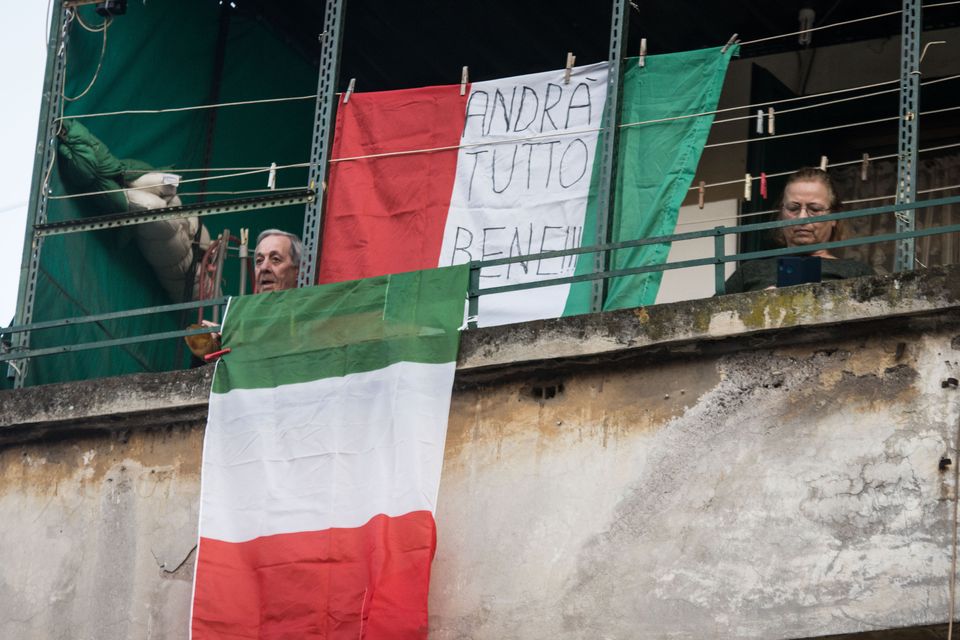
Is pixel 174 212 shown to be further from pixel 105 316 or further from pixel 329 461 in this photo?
pixel 329 461

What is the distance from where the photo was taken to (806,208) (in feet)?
33.2

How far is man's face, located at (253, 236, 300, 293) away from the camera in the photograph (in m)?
11.3

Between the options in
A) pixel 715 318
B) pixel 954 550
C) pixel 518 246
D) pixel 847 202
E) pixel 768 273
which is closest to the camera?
pixel 954 550

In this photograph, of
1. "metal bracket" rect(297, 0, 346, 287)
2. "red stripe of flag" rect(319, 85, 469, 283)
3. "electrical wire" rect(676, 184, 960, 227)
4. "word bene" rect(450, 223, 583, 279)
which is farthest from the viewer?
"electrical wire" rect(676, 184, 960, 227)

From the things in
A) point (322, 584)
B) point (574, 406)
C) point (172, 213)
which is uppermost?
point (172, 213)

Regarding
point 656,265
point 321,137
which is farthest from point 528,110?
point 656,265

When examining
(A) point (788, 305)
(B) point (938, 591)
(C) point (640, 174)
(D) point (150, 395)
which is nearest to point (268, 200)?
(D) point (150, 395)

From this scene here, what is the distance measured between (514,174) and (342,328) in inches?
57.7

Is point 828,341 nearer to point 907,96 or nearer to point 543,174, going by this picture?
point 907,96

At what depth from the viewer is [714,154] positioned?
520 inches

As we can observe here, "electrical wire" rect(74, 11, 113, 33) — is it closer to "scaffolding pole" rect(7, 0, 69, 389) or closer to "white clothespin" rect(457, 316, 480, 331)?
"scaffolding pole" rect(7, 0, 69, 389)

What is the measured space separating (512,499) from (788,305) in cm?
168

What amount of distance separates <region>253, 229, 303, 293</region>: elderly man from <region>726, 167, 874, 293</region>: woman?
2806mm

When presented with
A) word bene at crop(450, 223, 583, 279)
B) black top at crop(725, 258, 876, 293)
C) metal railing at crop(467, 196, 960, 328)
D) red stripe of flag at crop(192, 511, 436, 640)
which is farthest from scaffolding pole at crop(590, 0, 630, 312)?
red stripe of flag at crop(192, 511, 436, 640)
